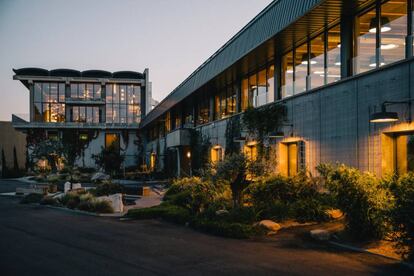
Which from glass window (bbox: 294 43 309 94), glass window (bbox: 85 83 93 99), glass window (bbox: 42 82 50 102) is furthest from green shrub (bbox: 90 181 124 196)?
glass window (bbox: 85 83 93 99)

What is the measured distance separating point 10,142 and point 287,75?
5798 centimetres

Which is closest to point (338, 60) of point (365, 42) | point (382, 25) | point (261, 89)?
point (365, 42)

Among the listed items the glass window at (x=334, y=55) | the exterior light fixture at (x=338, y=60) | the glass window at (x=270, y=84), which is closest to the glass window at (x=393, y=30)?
Answer: the exterior light fixture at (x=338, y=60)

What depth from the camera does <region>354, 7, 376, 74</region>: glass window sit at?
13.0 m

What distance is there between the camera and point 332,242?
32.5ft

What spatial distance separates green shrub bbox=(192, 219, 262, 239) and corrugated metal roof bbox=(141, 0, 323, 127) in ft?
22.8

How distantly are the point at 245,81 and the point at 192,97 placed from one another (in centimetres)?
815

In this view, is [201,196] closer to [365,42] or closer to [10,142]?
[365,42]

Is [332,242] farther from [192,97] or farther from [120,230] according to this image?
[192,97]

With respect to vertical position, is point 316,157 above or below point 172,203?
above

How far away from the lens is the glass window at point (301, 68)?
16797 mm

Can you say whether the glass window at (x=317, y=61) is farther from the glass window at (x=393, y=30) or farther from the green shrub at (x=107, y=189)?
the green shrub at (x=107, y=189)

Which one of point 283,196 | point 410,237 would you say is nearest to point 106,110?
point 283,196

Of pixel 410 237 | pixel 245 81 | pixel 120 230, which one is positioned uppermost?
pixel 245 81
